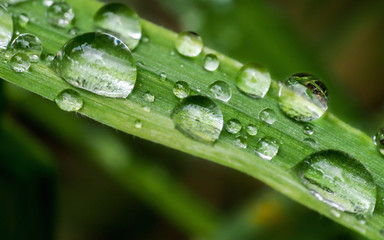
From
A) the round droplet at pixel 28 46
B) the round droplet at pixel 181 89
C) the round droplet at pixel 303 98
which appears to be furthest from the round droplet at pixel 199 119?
the round droplet at pixel 28 46

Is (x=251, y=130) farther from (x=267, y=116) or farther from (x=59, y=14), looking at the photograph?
(x=59, y=14)

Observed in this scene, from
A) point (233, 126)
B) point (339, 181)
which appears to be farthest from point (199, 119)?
point (339, 181)

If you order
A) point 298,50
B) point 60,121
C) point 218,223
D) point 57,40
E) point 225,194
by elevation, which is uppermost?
point 298,50

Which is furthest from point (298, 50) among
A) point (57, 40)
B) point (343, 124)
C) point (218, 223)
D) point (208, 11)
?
point (57, 40)

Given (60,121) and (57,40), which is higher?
(60,121)

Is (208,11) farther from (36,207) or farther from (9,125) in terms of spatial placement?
(36,207)

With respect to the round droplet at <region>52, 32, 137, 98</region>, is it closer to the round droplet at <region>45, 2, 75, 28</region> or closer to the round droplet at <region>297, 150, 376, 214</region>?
the round droplet at <region>45, 2, 75, 28</region>

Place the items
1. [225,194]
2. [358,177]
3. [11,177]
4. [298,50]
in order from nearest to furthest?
[358,177]
[11,177]
[298,50]
[225,194]
